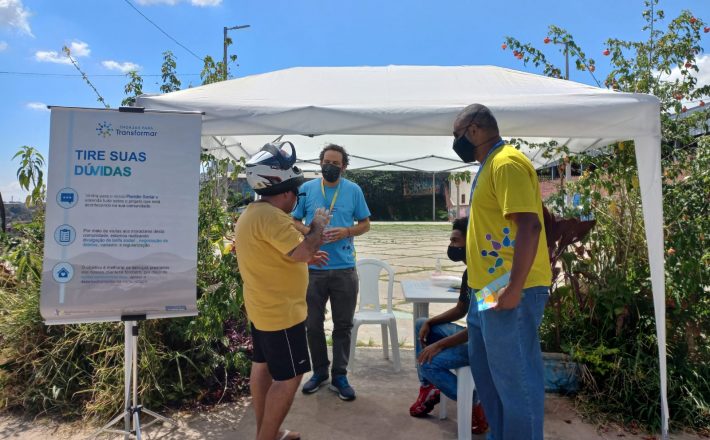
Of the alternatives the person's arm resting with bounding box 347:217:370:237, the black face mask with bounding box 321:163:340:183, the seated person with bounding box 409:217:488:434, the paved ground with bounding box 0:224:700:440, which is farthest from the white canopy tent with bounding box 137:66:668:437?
the person's arm resting with bounding box 347:217:370:237

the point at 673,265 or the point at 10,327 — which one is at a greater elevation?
the point at 673,265

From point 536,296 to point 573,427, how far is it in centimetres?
162

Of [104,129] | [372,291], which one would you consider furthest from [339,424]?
[104,129]

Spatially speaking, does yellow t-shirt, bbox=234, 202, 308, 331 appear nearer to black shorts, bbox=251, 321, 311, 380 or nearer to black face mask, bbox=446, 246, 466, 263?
black shorts, bbox=251, 321, 311, 380

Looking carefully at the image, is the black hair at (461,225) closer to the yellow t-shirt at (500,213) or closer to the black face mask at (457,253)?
the black face mask at (457,253)

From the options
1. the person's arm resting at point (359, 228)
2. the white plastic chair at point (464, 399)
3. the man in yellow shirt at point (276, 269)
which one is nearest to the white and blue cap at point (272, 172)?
the man in yellow shirt at point (276, 269)

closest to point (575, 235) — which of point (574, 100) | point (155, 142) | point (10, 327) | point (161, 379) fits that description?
point (574, 100)

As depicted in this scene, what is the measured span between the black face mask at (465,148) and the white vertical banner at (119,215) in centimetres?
150

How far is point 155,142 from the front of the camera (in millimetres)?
2621

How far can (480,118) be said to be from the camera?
2.17m

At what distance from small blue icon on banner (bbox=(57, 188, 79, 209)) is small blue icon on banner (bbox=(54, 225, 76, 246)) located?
0.38ft

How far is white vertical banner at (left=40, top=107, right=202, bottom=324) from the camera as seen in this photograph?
8.15 feet

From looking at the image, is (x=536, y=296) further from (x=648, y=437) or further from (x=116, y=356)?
(x=116, y=356)

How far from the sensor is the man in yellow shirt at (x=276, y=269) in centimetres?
231
